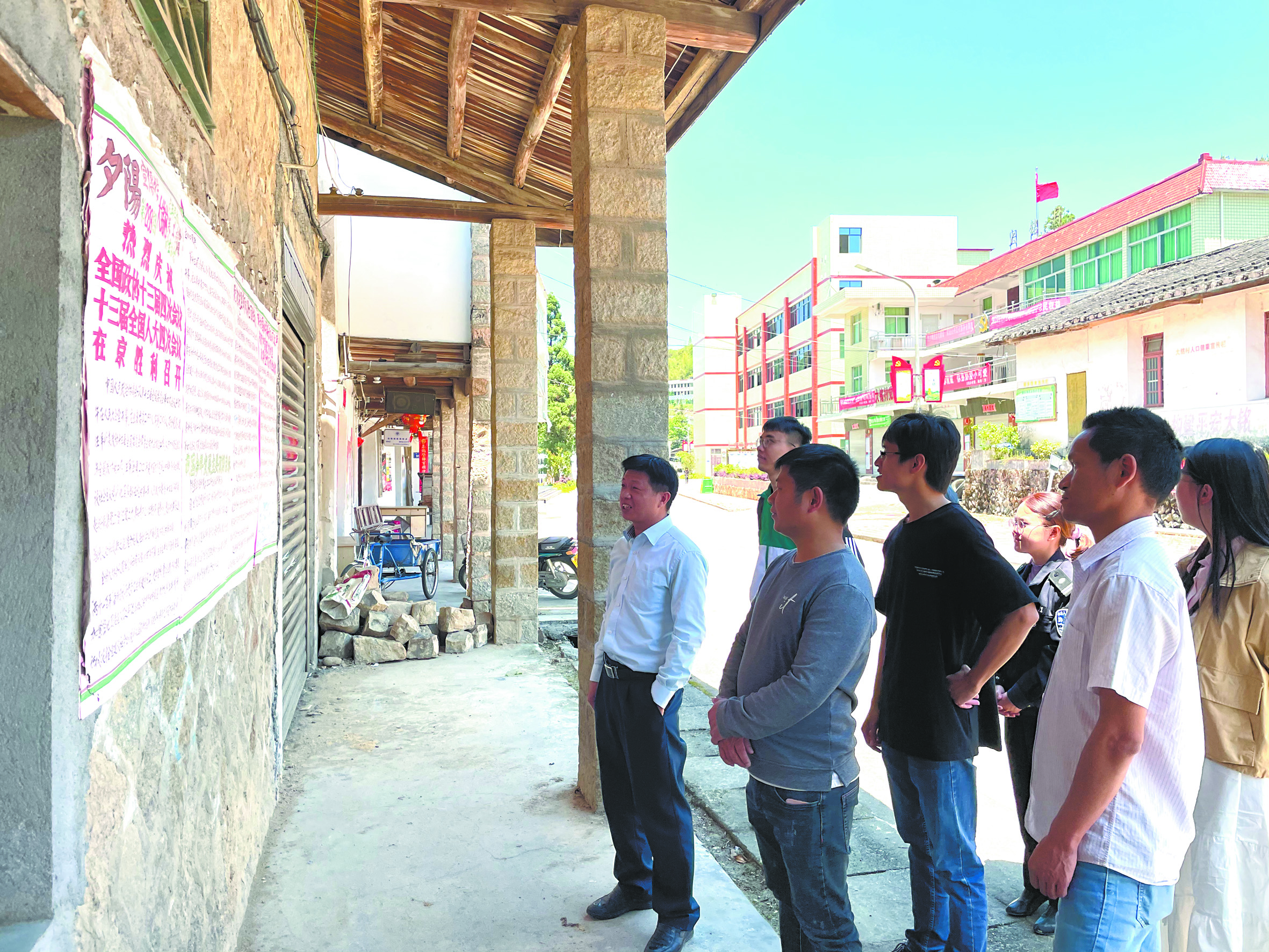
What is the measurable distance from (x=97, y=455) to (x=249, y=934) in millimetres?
2183

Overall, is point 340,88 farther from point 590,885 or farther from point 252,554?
point 590,885

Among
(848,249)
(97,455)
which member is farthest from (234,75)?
(848,249)

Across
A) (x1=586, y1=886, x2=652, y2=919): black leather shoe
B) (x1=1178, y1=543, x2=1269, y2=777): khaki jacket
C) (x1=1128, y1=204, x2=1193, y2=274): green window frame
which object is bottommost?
(x1=586, y1=886, x2=652, y2=919): black leather shoe

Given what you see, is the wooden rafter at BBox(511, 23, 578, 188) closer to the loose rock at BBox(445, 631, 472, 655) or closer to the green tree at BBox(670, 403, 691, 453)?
the loose rock at BBox(445, 631, 472, 655)

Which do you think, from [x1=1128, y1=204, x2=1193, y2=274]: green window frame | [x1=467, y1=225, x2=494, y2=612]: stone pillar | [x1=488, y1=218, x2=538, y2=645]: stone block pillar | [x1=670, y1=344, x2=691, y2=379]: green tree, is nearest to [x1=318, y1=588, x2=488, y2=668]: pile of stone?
[x1=488, y1=218, x2=538, y2=645]: stone block pillar

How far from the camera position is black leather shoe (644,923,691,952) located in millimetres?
2688

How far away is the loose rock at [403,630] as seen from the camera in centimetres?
712

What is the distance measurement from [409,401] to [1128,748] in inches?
470

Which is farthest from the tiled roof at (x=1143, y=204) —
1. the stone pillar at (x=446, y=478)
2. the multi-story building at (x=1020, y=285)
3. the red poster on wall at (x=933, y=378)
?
the stone pillar at (x=446, y=478)

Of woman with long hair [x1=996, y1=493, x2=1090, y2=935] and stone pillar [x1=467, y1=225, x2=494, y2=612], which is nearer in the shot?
woman with long hair [x1=996, y1=493, x2=1090, y2=935]

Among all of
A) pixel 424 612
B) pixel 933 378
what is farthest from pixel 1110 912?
pixel 933 378

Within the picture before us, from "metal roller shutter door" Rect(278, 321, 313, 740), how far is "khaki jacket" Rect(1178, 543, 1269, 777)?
3.76 meters

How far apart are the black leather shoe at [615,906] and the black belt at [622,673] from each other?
781mm

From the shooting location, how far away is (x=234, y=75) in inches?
113
